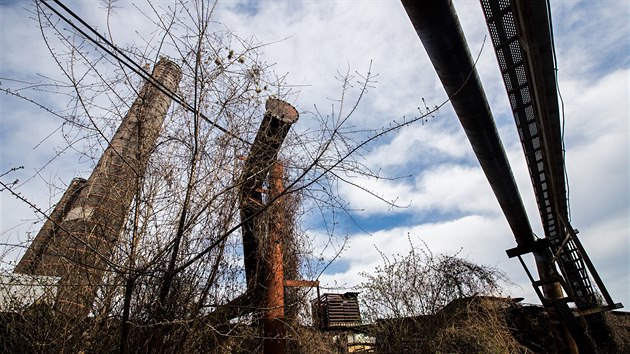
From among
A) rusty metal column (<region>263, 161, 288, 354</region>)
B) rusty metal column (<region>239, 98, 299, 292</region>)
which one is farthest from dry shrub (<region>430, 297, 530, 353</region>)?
rusty metal column (<region>239, 98, 299, 292</region>)

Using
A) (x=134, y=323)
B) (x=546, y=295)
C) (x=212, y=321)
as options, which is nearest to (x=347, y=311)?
(x=546, y=295)

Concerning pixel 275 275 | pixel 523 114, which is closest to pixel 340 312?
pixel 275 275

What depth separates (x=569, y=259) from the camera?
930 centimetres

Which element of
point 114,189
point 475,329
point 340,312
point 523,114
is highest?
point 523,114

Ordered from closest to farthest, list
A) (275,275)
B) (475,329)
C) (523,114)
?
1. (275,275)
2. (523,114)
3. (475,329)

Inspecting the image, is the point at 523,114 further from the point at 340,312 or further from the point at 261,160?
the point at 340,312

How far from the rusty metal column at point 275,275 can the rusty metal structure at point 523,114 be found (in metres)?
1.97

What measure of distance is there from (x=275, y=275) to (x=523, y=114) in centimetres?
432

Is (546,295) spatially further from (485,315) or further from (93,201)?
(93,201)

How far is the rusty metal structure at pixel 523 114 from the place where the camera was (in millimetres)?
2972

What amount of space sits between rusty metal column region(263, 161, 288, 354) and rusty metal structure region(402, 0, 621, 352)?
77.7 inches

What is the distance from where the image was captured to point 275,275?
158 inches

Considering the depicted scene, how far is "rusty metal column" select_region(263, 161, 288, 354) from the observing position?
3734 millimetres

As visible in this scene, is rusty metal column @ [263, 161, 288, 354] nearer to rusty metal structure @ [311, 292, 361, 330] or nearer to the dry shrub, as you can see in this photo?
the dry shrub
